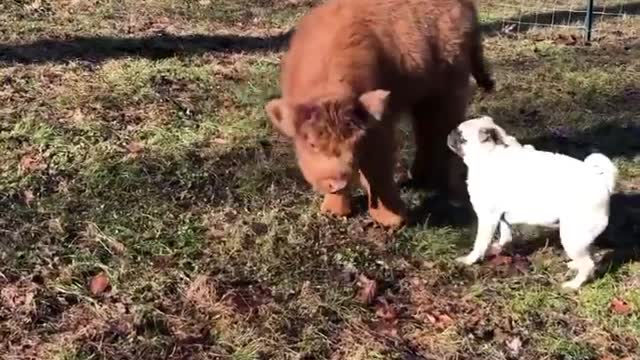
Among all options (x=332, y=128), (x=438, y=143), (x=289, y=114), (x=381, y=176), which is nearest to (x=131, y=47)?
(x=438, y=143)

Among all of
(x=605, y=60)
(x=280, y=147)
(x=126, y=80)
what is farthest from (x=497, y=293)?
(x=605, y=60)

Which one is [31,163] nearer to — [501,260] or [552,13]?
[501,260]

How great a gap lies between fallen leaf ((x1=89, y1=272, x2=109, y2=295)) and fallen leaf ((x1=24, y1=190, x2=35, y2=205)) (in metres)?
1.00

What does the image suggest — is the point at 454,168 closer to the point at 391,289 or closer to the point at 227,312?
the point at 391,289

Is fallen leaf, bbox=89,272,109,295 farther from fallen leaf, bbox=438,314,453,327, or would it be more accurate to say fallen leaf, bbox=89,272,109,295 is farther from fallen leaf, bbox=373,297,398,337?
fallen leaf, bbox=438,314,453,327

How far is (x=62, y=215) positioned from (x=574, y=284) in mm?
3010

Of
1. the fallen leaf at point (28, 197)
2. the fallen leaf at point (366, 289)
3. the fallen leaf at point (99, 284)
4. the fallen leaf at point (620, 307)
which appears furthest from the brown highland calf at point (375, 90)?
the fallen leaf at point (28, 197)

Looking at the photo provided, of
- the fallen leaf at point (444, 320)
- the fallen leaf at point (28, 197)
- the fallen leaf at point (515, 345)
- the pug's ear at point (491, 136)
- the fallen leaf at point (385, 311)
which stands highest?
the pug's ear at point (491, 136)

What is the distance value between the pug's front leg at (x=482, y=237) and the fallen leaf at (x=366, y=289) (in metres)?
0.58

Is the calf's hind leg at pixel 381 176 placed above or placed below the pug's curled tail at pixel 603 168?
below

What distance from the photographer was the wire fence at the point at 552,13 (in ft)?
33.0

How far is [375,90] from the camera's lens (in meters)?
5.20

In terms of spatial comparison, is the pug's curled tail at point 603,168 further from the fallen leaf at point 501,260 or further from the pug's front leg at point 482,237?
the fallen leaf at point 501,260

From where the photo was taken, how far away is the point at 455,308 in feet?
16.4
